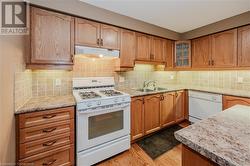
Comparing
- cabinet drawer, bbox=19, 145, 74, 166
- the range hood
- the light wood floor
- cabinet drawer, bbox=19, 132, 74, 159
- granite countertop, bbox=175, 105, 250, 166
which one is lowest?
the light wood floor

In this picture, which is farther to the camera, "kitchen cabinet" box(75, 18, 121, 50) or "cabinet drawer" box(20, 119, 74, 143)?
"kitchen cabinet" box(75, 18, 121, 50)

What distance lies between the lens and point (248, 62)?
7.20 ft

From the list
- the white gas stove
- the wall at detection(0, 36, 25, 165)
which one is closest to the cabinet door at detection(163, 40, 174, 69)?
the white gas stove

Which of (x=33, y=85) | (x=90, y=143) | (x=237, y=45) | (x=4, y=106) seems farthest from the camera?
(x=237, y=45)

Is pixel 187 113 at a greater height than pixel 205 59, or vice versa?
pixel 205 59

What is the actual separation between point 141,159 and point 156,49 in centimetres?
212

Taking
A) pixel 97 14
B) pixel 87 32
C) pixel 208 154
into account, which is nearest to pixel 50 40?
pixel 87 32

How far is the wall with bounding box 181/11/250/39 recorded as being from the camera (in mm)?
2146

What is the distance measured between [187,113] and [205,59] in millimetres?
1265

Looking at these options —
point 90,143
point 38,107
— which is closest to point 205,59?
point 90,143

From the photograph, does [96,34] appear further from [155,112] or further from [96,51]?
[155,112]

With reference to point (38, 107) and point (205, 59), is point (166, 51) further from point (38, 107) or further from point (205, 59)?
point (38, 107)

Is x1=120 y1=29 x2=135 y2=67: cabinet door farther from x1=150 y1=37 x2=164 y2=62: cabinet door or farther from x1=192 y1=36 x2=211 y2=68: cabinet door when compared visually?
x1=192 y1=36 x2=211 y2=68: cabinet door

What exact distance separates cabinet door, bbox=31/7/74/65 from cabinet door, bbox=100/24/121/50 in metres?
0.47
